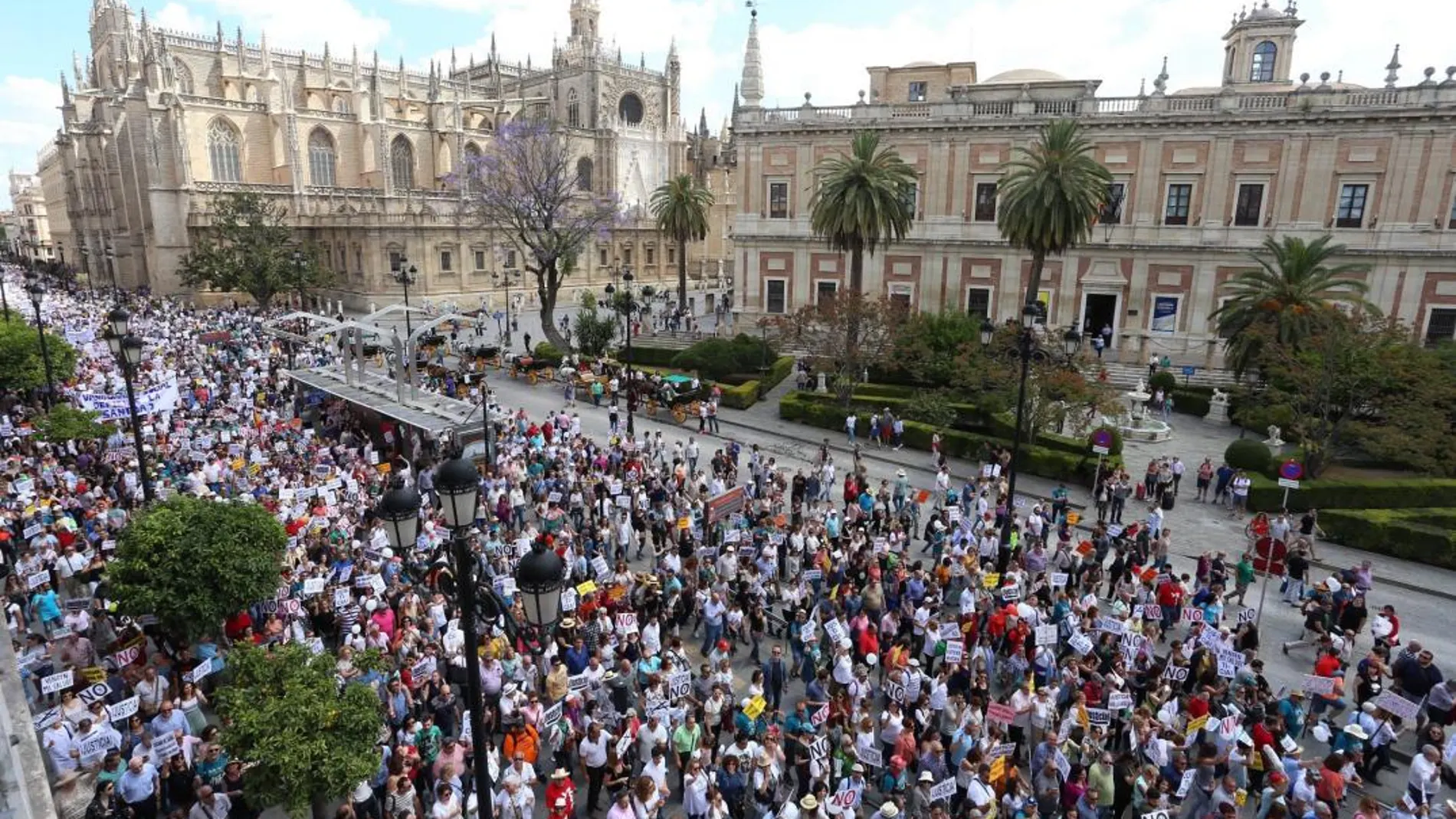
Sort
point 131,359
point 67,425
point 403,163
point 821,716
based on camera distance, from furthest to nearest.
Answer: point 403,163, point 67,425, point 131,359, point 821,716

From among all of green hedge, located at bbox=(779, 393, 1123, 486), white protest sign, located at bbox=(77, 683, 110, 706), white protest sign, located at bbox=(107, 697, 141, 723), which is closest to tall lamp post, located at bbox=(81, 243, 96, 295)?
green hedge, located at bbox=(779, 393, 1123, 486)

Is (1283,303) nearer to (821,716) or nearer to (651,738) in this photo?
(821,716)

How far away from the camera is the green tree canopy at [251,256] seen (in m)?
51.0

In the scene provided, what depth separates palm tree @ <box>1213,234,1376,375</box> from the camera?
27.6m

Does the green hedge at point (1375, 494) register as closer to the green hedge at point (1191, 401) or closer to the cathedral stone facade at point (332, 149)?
the green hedge at point (1191, 401)

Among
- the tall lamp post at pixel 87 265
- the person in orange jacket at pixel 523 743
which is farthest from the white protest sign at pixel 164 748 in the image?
the tall lamp post at pixel 87 265

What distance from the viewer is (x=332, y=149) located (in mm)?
68125

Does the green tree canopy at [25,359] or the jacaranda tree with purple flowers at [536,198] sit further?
the jacaranda tree with purple flowers at [536,198]

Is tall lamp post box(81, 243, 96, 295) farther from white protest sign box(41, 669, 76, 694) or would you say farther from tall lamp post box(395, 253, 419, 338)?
white protest sign box(41, 669, 76, 694)

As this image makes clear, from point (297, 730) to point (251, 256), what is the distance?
51.3m

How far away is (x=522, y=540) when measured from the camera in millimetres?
16047

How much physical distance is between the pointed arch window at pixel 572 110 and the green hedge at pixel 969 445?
59.8 meters

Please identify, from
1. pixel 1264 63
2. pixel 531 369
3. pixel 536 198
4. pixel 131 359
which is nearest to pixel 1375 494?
pixel 131 359

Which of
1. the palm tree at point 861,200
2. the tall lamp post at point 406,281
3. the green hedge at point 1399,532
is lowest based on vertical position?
the green hedge at point 1399,532
